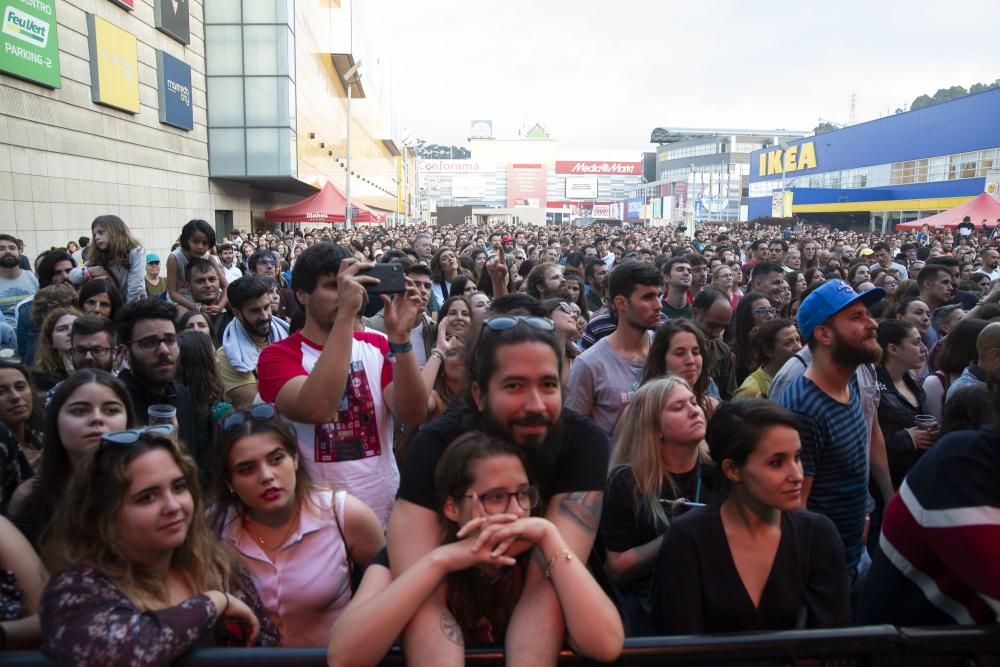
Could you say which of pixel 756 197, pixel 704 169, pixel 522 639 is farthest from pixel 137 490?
pixel 704 169

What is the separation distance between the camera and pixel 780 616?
2246 mm

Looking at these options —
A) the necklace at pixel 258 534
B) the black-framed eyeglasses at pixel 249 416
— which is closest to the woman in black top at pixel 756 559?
the necklace at pixel 258 534

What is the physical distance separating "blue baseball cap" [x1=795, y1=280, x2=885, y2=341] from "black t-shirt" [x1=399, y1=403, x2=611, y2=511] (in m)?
1.74

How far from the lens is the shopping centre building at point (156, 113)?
15.0 metres

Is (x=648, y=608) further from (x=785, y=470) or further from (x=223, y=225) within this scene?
(x=223, y=225)

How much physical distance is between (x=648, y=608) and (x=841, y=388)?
4.69 feet

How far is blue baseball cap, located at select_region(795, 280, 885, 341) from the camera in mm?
3408

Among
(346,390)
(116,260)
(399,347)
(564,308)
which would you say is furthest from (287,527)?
(116,260)

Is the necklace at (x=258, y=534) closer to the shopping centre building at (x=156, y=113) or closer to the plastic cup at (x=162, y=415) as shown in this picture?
the plastic cup at (x=162, y=415)

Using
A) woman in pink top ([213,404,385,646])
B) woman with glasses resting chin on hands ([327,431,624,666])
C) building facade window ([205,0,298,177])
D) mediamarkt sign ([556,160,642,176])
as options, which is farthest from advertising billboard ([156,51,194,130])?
mediamarkt sign ([556,160,642,176])

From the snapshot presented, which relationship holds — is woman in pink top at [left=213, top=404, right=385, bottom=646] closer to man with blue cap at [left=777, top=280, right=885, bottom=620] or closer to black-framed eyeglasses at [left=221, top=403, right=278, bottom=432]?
black-framed eyeglasses at [left=221, top=403, right=278, bottom=432]

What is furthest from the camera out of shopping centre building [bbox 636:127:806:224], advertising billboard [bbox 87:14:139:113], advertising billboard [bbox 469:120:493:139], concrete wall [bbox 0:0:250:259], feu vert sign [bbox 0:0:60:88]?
advertising billboard [bbox 469:120:493:139]

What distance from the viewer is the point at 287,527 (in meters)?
2.69

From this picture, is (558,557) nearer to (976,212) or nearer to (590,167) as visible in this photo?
(976,212)
